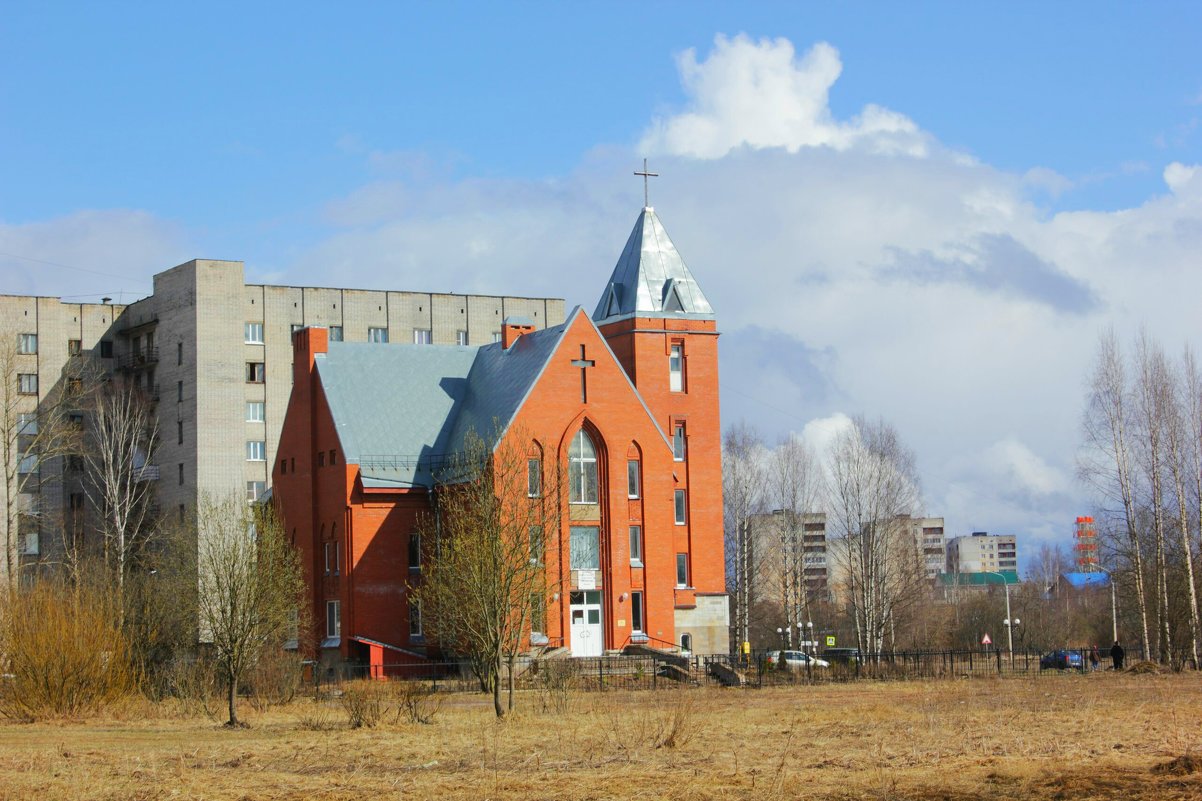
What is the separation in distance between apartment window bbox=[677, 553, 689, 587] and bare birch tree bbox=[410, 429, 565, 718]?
9273 mm

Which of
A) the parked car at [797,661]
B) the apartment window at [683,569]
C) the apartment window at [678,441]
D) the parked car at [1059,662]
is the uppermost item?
the apartment window at [678,441]

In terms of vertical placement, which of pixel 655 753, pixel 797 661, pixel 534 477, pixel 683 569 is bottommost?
pixel 655 753

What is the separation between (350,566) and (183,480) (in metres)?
33.4

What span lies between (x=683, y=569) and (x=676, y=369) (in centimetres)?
808

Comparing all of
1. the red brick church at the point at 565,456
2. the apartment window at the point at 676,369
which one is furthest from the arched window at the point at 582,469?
the apartment window at the point at 676,369

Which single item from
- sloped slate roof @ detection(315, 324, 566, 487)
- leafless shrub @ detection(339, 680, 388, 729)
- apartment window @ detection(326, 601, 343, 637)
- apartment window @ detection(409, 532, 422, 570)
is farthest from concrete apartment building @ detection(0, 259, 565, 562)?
leafless shrub @ detection(339, 680, 388, 729)

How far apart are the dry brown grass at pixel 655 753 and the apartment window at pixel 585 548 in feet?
55.1

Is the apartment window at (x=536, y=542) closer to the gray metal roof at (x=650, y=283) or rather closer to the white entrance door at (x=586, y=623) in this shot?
the white entrance door at (x=586, y=623)

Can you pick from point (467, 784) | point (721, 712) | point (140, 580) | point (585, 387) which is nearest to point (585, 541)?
point (585, 387)

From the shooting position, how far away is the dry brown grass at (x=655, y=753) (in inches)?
827

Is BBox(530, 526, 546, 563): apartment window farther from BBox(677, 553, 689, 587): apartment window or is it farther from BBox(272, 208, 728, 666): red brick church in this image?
BBox(677, 553, 689, 587): apartment window

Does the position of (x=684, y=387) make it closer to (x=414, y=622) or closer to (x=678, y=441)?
(x=678, y=441)

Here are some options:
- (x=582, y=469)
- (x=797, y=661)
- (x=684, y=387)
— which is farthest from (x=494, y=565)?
(x=797, y=661)

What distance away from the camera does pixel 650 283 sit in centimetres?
6172
